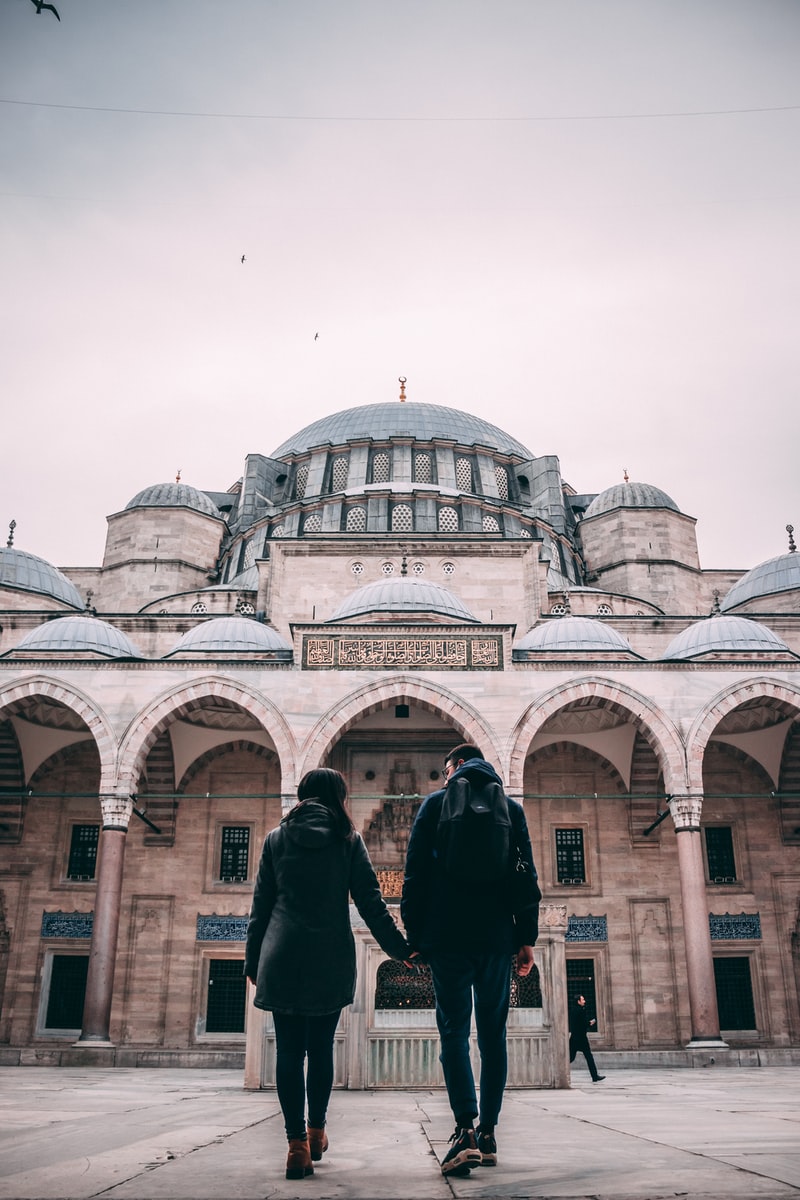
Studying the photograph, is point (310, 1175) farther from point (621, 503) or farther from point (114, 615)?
point (621, 503)

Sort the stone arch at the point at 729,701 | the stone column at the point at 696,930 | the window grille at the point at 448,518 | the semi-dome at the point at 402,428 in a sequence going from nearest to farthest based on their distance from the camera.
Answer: the stone column at the point at 696,930 → the stone arch at the point at 729,701 → the window grille at the point at 448,518 → the semi-dome at the point at 402,428

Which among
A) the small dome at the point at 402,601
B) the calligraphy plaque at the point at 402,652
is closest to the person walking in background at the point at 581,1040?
the calligraphy plaque at the point at 402,652

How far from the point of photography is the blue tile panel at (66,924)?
1648cm

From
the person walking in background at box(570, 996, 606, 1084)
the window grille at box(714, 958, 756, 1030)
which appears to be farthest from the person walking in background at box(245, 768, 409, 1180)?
the window grille at box(714, 958, 756, 1030)

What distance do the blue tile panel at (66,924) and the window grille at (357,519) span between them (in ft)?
32.8

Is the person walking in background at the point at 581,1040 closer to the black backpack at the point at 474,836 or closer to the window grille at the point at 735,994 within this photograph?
the window grille at the point at 735,994

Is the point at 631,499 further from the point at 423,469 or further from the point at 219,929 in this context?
the point at 219,929

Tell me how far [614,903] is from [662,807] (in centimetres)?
193

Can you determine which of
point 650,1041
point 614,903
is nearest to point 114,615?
point 614,903

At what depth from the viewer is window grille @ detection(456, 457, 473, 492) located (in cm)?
2469

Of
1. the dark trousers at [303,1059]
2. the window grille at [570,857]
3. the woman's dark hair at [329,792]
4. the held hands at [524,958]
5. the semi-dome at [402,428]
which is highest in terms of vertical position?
the semi-dome at [402,428]

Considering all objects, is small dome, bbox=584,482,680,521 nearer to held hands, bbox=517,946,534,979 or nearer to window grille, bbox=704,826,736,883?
window grille, bbox=704,826,736,883

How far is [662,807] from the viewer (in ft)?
57.1

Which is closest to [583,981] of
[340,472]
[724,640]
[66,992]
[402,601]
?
[724,640]
